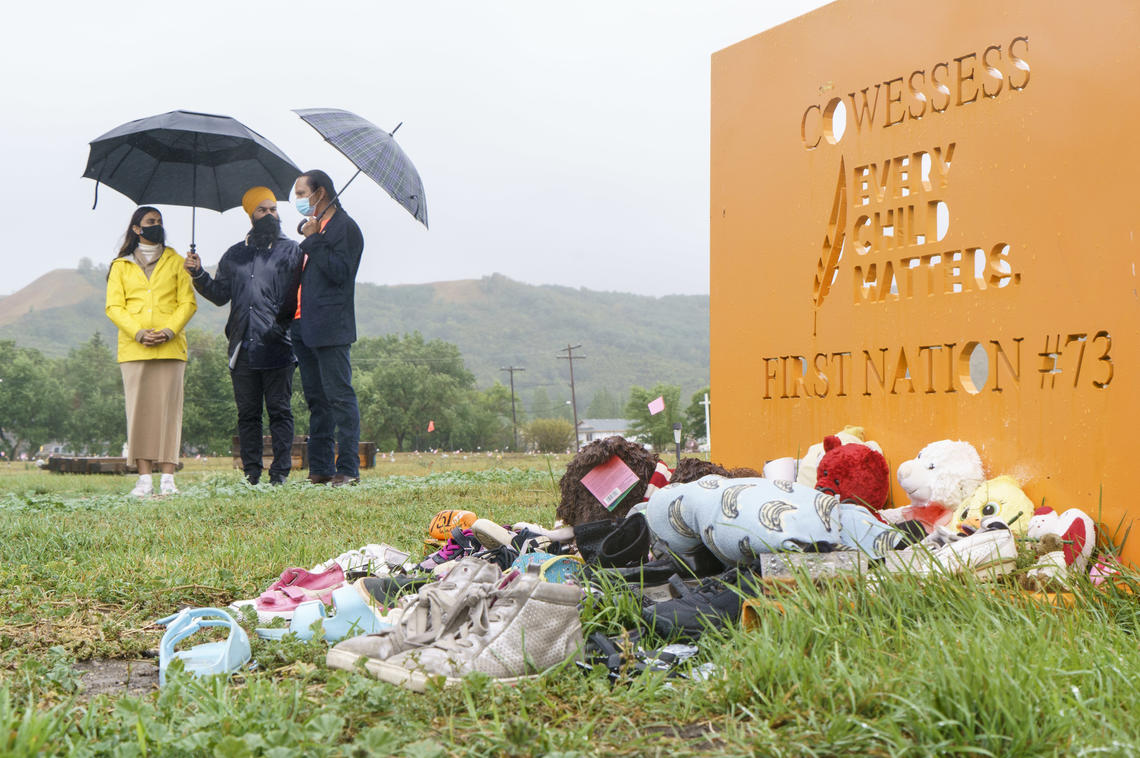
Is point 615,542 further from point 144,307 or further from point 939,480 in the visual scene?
point 144,307

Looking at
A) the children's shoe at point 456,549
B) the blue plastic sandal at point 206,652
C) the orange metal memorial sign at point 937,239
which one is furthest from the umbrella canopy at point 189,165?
the blue plastic sandal at point 206,652

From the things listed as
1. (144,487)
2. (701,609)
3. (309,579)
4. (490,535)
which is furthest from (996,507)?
(144,487)

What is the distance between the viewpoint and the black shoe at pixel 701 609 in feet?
7.55

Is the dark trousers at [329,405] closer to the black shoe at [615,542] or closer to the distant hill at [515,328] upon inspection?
the black shoe at [615,542]

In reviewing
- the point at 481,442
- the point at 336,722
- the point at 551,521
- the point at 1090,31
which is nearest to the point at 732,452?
the point at 551,521

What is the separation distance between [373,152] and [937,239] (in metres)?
4.53

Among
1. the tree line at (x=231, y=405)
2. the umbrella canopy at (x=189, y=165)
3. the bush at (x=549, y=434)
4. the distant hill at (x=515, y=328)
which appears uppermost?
the distant hill at (x=515, y=328)

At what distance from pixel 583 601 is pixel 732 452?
2351 mm

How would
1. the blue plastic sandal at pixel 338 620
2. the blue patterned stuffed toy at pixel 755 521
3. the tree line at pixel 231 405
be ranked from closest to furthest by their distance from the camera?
the blue plastic sandal at pixel 338 620 < the blue patterned stuffed toy at pixel 755 521 < the tree line at pixel 231 405

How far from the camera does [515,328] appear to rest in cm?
18062

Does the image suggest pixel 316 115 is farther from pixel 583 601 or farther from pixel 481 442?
pixel 481 442

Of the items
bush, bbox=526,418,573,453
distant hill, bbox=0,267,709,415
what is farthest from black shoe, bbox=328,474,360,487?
distant hill, bbox=0,267,709,415

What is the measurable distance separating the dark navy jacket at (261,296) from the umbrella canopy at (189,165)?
0.88m

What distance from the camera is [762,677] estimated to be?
180 centimetres
